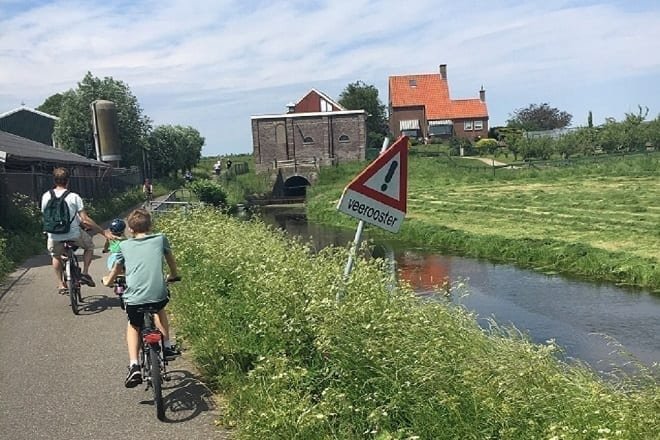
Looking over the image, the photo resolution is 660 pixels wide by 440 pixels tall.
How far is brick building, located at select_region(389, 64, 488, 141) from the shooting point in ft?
291

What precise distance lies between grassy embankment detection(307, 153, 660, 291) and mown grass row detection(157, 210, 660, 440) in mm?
10501

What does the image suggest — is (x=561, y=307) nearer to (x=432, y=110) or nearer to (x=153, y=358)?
(x=153, y=358)

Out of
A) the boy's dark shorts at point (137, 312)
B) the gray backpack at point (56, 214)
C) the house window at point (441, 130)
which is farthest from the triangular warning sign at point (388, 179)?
the house window at point (441, 130)

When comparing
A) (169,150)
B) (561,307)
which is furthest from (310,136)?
(561,307)

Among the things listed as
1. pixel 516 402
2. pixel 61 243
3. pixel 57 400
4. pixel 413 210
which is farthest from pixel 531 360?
pixel 413 210

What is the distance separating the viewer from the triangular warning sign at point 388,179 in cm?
547

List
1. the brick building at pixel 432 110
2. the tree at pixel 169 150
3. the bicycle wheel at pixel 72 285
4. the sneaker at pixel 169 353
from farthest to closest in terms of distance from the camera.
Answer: the brick building at pixel 432 110 → the tree at pixel 169 150 → the bicycle wheel at pixel 72 285 → the sneaker at pixel 169 353

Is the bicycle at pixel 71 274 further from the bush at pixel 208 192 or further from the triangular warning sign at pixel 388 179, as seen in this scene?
the bush at pixel 208 192

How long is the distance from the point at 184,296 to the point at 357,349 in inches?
142

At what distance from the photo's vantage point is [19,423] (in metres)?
5.17

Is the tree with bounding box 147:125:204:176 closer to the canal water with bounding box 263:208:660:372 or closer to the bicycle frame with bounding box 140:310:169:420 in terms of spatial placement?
the canal water with bounding box 263:208:660:372

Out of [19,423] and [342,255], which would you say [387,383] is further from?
[342,255]

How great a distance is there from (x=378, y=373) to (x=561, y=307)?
9678mm

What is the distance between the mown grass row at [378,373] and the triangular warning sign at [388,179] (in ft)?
2.73
